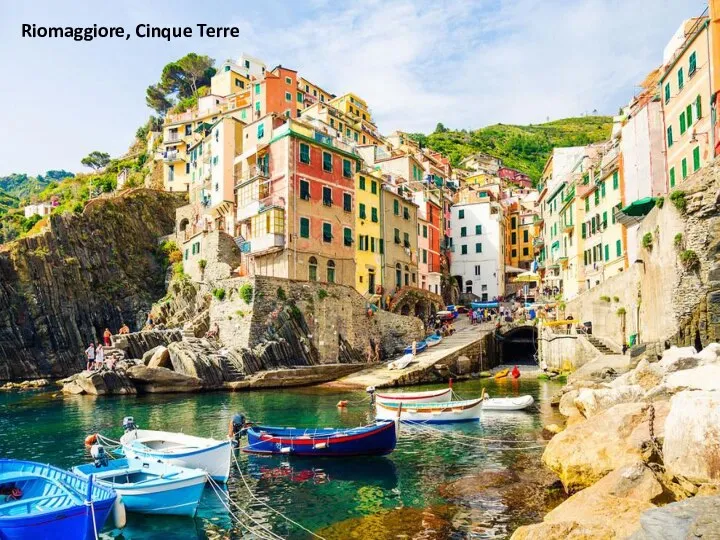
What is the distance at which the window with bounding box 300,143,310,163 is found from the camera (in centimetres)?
4862

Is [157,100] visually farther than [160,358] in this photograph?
Yes

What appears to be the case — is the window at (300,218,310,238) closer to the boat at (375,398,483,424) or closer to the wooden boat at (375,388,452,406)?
the wooden boat at (375,388,452,406)

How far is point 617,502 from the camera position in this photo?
408 inches

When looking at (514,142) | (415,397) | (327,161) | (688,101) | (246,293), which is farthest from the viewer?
(514,142)

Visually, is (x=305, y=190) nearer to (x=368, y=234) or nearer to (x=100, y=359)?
(x=368, y=234)

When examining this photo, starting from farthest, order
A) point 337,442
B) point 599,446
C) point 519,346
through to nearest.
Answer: point 519,346
point 337,442
point 599,446

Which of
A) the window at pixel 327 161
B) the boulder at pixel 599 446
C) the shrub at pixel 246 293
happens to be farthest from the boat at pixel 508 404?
the window at pixel 327 161

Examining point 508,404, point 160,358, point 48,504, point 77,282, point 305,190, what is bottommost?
point 508,404

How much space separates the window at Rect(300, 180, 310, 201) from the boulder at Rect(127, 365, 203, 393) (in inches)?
720

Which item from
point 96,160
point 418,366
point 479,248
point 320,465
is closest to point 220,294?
point 418,366

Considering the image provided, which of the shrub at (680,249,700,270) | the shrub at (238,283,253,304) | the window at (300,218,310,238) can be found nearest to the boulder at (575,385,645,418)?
the shrub at (680,249,700,270)

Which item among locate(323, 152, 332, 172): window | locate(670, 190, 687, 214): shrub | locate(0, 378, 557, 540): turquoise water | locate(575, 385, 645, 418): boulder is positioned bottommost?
locate(0, 378, 557, 540): turquoise water

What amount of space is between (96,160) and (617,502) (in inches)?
4778

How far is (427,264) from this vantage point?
68000mm
